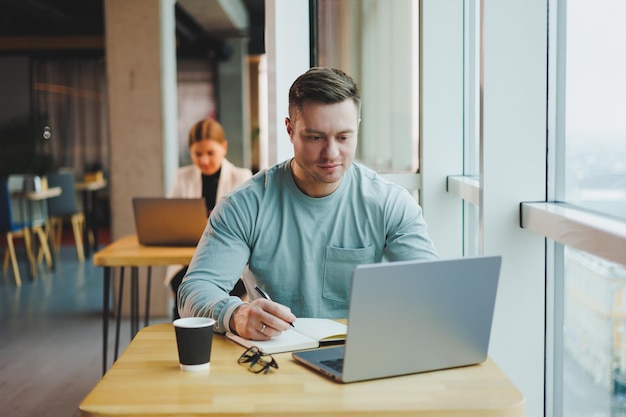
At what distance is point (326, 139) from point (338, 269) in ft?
1.11

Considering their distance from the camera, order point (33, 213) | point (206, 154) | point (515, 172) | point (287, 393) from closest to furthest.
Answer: point (287, 393) → point (515, 172) → point (206, 154) → point (33, 213)

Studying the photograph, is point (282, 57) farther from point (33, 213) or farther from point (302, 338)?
point (33, 213)

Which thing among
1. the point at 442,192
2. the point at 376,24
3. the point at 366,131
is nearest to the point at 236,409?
the point at 442,192

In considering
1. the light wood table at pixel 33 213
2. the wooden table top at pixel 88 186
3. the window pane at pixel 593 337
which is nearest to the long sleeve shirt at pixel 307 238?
the window pane at pixel 593 337

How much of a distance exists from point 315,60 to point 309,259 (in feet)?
4.69

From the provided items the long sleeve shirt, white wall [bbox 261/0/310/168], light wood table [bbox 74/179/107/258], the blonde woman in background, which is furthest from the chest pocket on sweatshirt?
light wood table [bbox 74/179/107/258]

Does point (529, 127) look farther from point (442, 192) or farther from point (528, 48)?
point (442, 192)

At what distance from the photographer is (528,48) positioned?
2080mm

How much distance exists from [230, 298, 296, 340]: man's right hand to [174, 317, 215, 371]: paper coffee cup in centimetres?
16

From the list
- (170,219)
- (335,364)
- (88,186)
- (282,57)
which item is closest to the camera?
(335,364)

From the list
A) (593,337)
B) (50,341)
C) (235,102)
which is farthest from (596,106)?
(235,102)

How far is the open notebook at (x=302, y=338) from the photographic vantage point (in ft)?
5.11

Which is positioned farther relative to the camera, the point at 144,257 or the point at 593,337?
the point at 144,257

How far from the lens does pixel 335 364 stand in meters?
1.43
